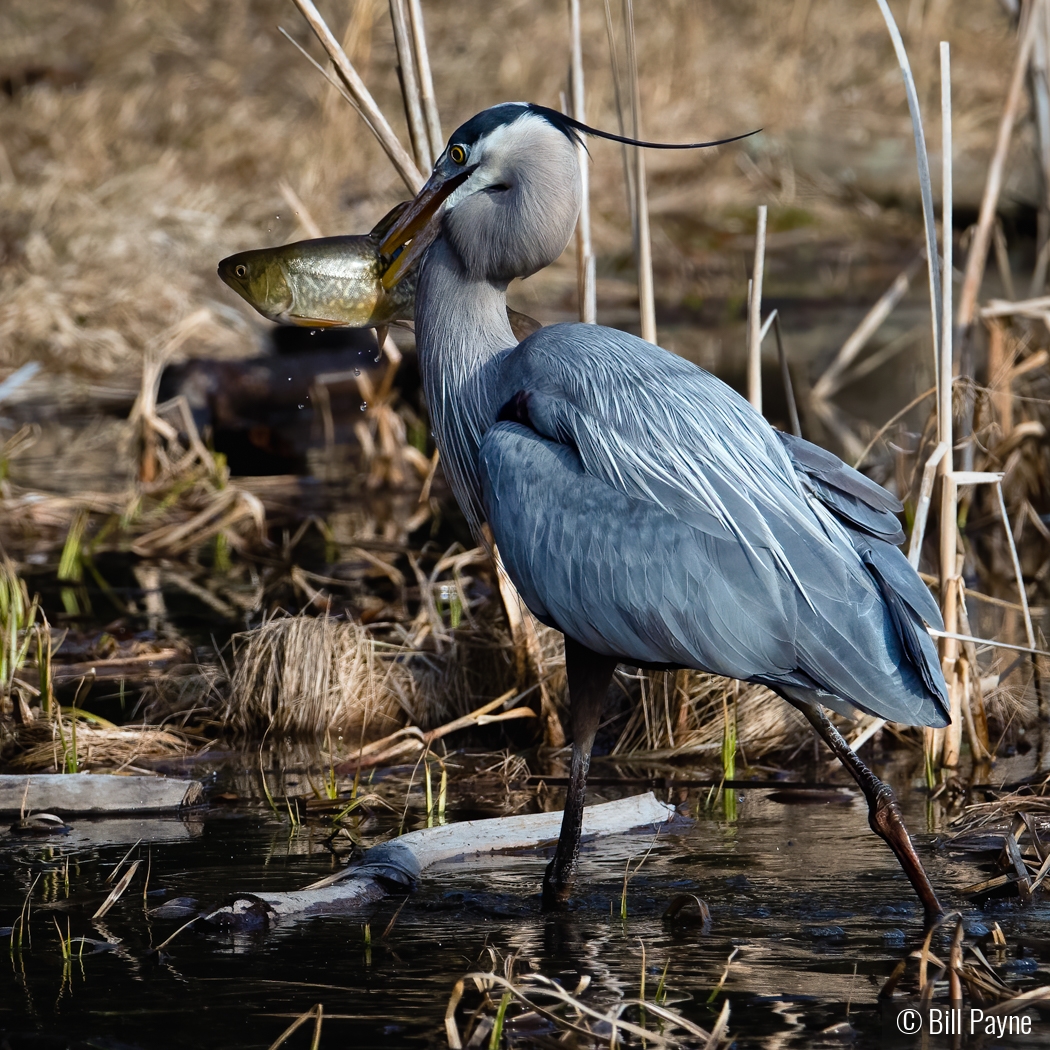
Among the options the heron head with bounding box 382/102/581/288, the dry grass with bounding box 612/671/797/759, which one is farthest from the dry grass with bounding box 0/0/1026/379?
the heron head with bounding box 382/102/581/288

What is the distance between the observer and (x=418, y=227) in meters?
4.81

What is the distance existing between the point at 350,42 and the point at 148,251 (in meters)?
6.72

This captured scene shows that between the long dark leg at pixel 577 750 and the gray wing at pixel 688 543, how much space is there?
158 millimetres

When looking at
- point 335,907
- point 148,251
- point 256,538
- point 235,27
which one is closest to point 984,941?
point 335,907

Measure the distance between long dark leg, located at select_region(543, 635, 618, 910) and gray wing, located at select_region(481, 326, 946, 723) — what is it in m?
0.16

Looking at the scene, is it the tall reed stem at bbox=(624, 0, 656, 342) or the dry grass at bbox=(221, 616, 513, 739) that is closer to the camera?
the tall reed stem at bbox=(624, 0, 656, 342)

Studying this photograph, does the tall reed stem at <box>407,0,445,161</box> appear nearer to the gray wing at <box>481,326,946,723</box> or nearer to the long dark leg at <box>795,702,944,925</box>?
the gray wing at <box>481,326,946,723</box>

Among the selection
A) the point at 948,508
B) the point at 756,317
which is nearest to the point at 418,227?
the point at 756,317

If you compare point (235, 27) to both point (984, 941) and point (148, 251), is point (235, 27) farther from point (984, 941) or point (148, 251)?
point (984, 941)

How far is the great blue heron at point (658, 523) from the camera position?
162 inches

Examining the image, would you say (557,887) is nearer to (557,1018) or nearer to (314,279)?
(557,1018)

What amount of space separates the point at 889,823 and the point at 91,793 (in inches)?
96.6

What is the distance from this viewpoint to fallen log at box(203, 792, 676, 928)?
13.1 feet

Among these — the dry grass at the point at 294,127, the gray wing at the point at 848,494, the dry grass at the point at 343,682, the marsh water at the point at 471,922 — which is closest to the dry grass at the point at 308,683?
the dry grass at the point at 343,682
